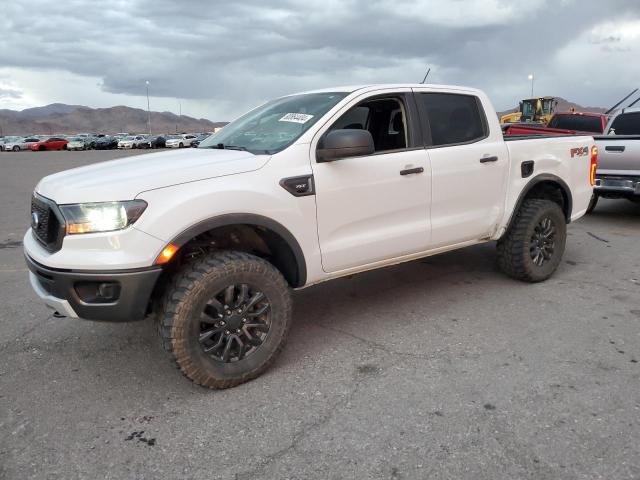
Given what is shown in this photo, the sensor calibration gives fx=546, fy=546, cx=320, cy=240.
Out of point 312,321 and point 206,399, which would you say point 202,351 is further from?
point 312,321

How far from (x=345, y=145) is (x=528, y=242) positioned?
7.67 feet


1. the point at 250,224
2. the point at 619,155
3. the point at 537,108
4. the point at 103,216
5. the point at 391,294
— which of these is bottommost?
the point at 391,294

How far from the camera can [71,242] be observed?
293 cm

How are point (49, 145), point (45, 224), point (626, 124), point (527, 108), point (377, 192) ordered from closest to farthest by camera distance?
point (45, 224) < point (377, 192) < point (626, 124) < point (527, 108) < point (49, 145)

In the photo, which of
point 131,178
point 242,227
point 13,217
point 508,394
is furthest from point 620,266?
point 13,217

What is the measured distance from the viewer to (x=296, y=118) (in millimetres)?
3852

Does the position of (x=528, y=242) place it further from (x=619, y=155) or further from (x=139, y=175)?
(x=619, y=155)

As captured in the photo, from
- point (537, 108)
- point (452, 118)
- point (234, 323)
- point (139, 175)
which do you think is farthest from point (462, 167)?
point (537, 108)

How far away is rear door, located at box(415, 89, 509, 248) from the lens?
4.22 m

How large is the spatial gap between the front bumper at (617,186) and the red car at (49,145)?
52994mm

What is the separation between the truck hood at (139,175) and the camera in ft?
9.65

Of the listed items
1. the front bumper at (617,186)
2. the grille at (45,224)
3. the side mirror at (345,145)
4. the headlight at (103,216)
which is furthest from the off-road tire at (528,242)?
the grille at (45,224)

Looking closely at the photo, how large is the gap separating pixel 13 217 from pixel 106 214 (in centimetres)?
773

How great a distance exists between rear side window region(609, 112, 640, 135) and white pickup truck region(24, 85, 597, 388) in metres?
5.47
